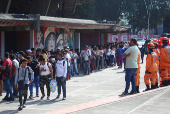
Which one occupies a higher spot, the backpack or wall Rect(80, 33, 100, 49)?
wall Rect(80, 33, 100, 49)

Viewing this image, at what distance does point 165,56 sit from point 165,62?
29 centimetres

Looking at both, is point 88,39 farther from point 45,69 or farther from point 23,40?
point 45,69

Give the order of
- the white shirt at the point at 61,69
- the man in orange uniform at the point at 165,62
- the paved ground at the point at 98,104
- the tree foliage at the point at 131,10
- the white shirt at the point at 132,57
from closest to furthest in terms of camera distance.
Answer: the paved ground at the point at 98,104 → the white shirt at the point at 132,57 → the white shirt at the point at 61,69 → the man in orange uniform at the point at 165,62 → the tree foliage at the point at 131,10

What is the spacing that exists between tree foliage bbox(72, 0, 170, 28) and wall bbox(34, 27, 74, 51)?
2445 centimetres

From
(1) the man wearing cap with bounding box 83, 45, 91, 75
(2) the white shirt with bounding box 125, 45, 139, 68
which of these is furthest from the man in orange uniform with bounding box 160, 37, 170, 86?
(1) the man wearing cap with bounding box 83, 45, 91, 75

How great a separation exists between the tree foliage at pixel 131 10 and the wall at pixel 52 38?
963 inches

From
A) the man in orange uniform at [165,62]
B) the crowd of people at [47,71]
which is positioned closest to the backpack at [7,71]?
the crowd of people at [47,71]

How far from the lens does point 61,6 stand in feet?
104

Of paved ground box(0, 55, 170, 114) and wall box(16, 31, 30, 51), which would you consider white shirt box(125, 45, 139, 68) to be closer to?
paved ground box(0, 55, 170, 114)

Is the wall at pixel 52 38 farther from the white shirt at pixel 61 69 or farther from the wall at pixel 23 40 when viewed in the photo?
the white shirt at pixel 61 69

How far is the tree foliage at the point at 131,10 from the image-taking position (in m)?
55.4

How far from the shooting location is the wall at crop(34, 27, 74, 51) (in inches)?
751

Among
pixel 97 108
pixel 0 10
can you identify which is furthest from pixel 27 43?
pixel 97 108

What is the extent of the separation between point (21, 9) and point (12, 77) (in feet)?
49.3
